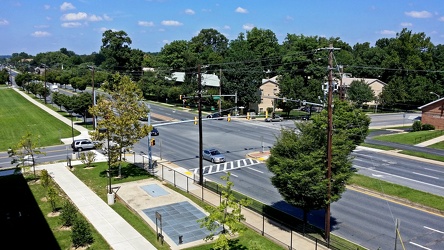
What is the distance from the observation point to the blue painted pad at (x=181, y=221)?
22.6 m

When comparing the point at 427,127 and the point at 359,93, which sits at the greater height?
the point at 359,93

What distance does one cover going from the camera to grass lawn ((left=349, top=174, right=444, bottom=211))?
28.0 meters

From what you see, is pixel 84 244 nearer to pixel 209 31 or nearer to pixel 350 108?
pixel 350 108

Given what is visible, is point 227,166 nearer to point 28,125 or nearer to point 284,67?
point 28,125

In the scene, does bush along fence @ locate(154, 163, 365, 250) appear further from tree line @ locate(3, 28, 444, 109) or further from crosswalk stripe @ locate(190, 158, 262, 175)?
tree line @ locate(3, 28, 444, 109)

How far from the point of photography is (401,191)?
3077 cm

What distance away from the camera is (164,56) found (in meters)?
106

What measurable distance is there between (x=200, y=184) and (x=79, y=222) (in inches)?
516

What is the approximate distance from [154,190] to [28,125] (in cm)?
4238

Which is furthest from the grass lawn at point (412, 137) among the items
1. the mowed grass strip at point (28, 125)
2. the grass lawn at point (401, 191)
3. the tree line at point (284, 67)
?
the mowed grass strip at point (28, 125)

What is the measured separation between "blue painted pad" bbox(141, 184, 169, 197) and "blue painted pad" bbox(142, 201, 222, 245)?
275 centimetres

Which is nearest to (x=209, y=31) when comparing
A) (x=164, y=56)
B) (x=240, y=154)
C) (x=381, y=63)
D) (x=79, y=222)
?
(x=164, y=56)

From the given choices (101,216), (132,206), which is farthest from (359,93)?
(101,216)

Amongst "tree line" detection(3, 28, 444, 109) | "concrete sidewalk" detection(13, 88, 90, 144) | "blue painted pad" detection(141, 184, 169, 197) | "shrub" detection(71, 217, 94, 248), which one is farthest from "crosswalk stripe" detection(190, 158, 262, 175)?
"tree line" detection(3, 28, 444, 109)
